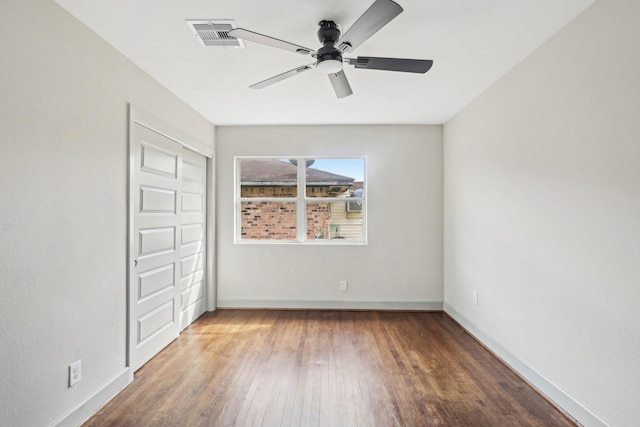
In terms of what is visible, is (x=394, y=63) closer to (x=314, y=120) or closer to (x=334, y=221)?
(x=314, y=120)

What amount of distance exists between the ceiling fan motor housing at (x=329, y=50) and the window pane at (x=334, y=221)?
2.47 metres

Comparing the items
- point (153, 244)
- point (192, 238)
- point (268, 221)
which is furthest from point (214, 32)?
point (268, 221)

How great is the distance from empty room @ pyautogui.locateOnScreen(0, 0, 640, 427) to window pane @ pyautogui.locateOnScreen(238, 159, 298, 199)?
683mm

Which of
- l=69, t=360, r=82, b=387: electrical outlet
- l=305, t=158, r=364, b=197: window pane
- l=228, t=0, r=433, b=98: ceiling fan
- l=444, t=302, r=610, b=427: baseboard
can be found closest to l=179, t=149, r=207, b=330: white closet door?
l=305, t=158, r=364, b=197: window pane

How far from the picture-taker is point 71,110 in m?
1.91

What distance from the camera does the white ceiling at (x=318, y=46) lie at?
6.04 feet

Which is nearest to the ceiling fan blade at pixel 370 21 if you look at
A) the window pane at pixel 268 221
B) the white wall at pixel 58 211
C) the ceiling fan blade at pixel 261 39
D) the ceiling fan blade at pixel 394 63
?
the ceiling fan blade at pixel 394 63

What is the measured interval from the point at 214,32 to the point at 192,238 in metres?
2.36

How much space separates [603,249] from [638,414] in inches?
31.6

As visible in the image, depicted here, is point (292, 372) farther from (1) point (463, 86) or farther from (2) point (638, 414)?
(1) point (463, 86)

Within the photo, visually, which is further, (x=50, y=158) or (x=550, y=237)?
(x=550, y=237)

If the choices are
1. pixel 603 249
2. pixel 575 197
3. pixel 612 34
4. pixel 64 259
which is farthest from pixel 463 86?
A: pixel 64 259

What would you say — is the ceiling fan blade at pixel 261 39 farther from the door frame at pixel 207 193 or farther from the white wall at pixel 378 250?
the white wall at pixel 378 250

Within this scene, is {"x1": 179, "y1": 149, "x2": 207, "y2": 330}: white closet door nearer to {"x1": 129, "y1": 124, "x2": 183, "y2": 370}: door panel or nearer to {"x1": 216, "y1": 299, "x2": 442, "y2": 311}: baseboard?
{"x1": 129, "y1": 124, "x2": 183, "y2": 370}: door panel
